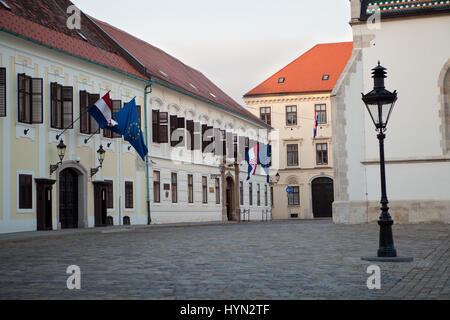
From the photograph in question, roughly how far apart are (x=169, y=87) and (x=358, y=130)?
14229 millimetres

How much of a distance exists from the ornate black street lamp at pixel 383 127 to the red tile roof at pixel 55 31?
15.3 meters

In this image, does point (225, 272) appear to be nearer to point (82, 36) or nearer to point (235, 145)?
point (82, 36)

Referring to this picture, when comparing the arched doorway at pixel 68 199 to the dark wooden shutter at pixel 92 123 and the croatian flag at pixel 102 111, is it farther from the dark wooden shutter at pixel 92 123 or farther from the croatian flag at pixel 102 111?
the croatian flag at pixel 102 111

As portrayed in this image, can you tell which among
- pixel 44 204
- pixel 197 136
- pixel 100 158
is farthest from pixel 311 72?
pixel 44 204

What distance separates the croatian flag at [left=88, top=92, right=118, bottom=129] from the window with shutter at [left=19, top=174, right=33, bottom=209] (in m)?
3.57

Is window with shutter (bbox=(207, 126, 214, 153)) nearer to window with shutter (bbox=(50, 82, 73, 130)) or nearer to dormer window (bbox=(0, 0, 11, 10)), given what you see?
window with shutter (bbox=(50, 82, 73, 130))

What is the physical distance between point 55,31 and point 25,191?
24.8 ft

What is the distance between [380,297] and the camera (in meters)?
7.47

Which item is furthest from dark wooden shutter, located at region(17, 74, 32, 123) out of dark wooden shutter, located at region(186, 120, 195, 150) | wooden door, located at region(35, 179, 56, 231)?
dark wooden shutter, located at region(186, 120, 195, 150)

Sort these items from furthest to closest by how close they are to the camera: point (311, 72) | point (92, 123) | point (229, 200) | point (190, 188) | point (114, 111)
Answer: point (311, 72) → point (229, 200) → point (190, 188) → point (114, 111) → point (92, 123)

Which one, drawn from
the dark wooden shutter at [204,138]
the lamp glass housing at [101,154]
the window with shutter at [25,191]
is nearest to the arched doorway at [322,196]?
the dark wooden shutter at [204,138]

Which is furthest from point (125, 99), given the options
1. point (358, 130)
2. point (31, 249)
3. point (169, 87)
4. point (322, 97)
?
point (322, 97)

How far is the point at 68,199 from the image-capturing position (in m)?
28.6
